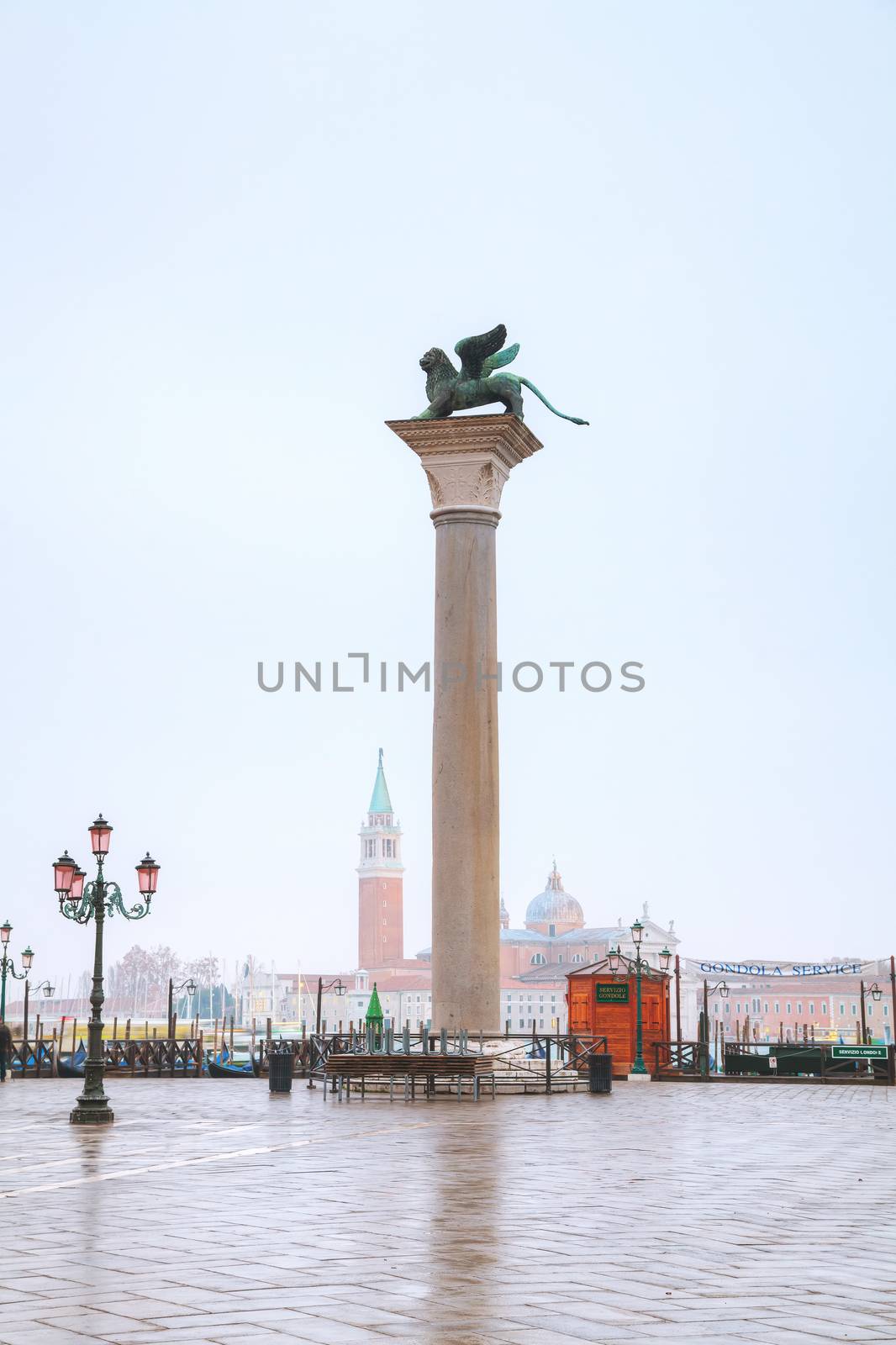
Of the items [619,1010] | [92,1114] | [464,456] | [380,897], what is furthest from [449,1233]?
[380,897]

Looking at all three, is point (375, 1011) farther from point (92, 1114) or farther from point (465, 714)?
point (92, 1114)

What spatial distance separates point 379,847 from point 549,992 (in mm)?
29434

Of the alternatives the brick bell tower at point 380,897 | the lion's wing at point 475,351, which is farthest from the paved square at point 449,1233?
the brick bell tower at point 380,897

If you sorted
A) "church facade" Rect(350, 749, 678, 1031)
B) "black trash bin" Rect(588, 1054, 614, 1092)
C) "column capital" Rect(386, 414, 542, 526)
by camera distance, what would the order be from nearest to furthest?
"black trash bin" Rect(588, 1054, 614, 1092), "column capital" Rect(386, 414, 542, 526), "church facade" Rect(350, 749, 678, 1031)

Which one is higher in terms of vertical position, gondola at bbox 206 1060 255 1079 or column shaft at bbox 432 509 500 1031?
column shaft at bbox 432 509 500 1031

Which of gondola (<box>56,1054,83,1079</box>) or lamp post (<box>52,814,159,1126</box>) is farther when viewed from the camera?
gondola (<box>56,1054,83,1079</box>)

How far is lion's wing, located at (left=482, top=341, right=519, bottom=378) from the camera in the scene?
2425cm

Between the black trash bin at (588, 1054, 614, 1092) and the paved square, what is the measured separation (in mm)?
5808

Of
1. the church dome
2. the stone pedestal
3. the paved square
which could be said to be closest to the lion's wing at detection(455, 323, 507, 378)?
the stone pedestal

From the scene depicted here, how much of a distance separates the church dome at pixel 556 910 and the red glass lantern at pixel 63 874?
173428 mm

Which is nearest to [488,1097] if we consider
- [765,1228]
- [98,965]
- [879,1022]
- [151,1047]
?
[98,965]

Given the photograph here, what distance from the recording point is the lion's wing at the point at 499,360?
2425cm

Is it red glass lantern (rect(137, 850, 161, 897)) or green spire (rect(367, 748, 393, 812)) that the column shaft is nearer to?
red glass lantern (rect(137, 850, 161, 897))

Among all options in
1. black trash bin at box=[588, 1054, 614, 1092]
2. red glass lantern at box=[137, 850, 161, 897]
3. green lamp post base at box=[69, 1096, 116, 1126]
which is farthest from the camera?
black trash bin at box=[588, 1054, 614, 1092]
